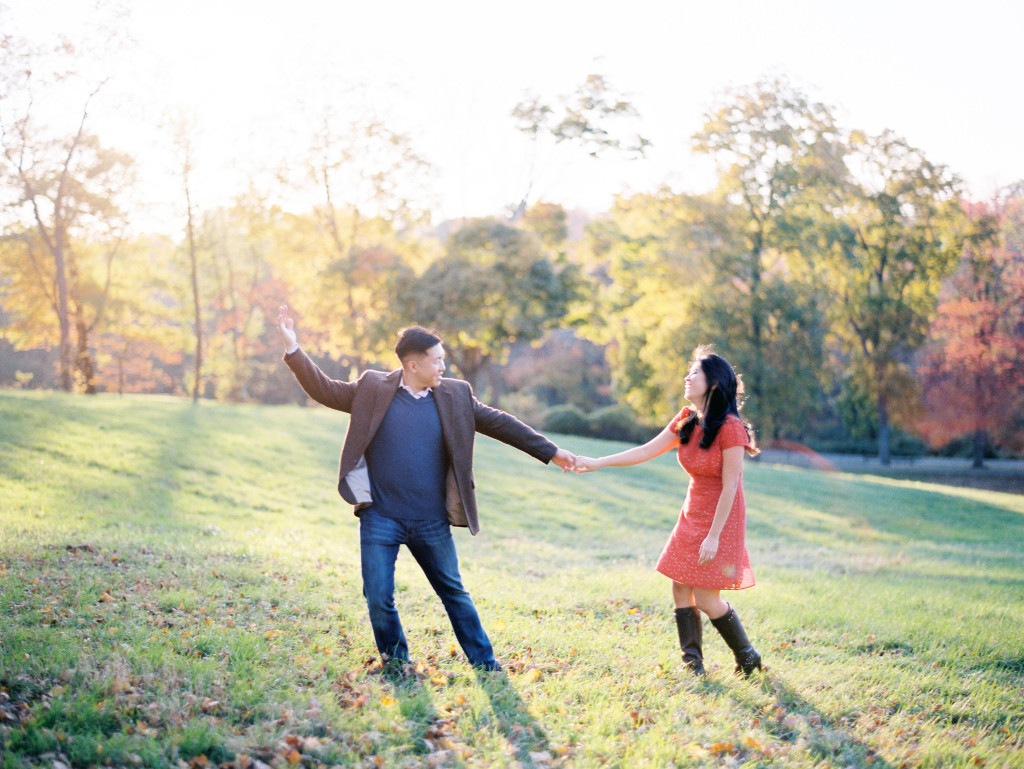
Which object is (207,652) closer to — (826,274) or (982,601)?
(982,601)

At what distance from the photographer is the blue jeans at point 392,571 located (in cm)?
490

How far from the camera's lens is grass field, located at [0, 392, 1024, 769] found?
4145mm

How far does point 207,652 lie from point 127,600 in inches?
56.2

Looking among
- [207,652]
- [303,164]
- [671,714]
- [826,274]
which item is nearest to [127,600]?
[207,652]

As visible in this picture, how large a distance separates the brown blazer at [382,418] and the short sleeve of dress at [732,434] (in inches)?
52.3

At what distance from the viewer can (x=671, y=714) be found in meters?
4.77

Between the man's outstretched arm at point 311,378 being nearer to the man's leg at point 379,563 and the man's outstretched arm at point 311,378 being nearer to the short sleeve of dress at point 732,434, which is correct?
the man's leg at point 379,563

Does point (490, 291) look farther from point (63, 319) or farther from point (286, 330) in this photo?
point (286, 330)

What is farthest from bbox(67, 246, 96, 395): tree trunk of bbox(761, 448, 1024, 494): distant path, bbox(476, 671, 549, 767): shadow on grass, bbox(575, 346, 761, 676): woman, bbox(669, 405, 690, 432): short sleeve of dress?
bbox(761, 448, 1024, 494): distant path

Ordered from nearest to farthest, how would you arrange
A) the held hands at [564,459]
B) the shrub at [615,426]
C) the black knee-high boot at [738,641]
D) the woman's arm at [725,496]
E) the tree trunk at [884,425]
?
the woman's arm at [725,496], the black knee-high boot at [738,641], the held hands at [564,459], the tree trunk at [884,425], the shrub at [615,426]

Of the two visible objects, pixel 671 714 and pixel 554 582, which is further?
pixel 554 582

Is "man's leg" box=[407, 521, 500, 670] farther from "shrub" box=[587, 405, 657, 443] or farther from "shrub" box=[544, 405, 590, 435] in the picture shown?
"shrub" box=[587, 405, 657, 443]

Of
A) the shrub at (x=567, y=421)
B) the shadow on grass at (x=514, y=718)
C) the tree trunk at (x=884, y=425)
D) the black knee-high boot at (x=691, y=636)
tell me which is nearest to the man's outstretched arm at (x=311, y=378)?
the shadow on grass at (x=514, y=718)

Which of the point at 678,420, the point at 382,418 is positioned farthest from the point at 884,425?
the point at 382,418
